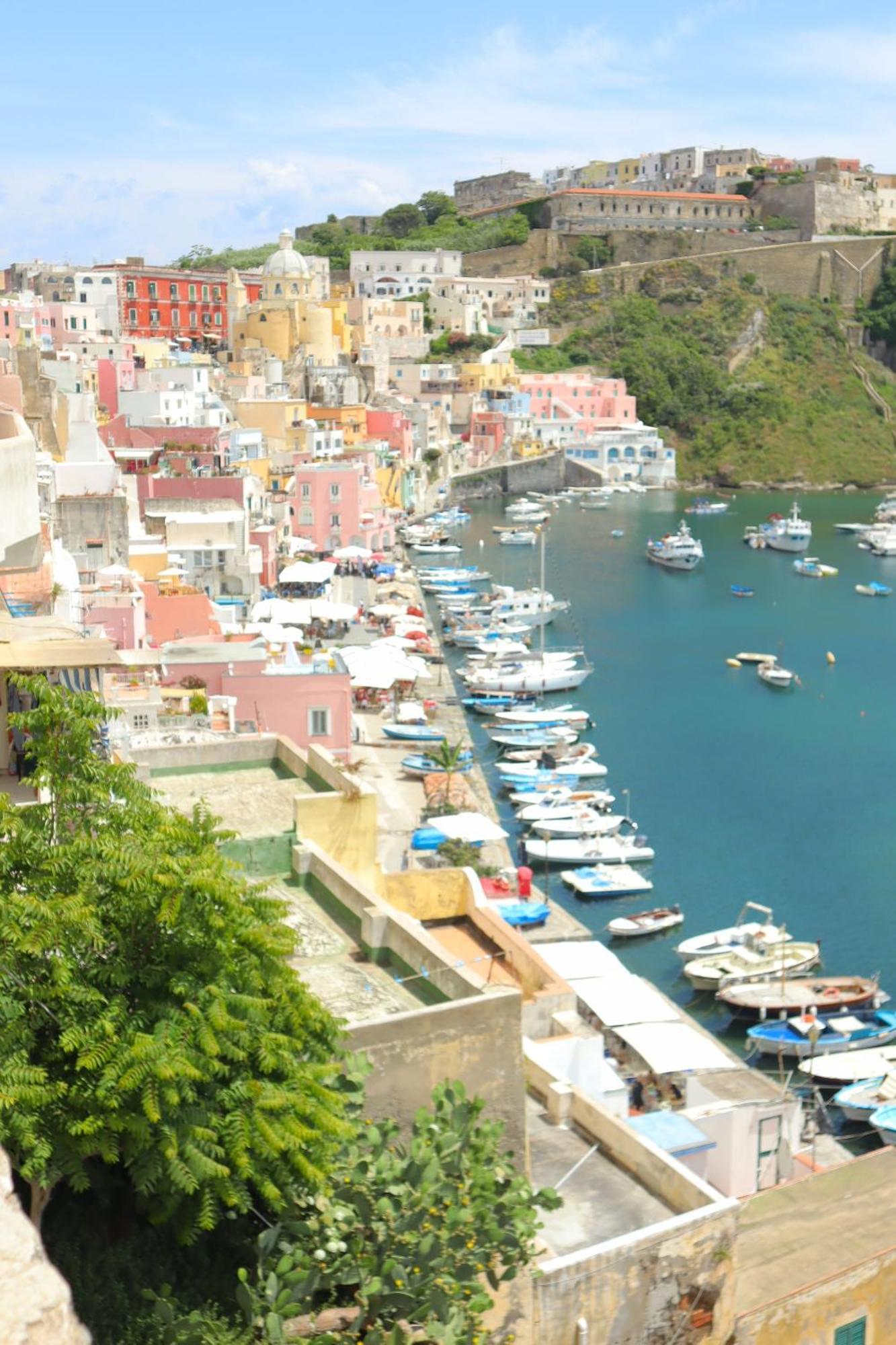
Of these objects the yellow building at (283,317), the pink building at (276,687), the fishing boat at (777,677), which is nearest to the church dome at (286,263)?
the yellow building at (283,317)

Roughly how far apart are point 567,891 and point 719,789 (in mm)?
5230

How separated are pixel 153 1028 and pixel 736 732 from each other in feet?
75.5

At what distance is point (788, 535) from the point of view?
1827 inches

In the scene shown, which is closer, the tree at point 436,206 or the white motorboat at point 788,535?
the white motorboat at point 788,535

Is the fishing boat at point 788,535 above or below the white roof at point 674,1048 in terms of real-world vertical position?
above

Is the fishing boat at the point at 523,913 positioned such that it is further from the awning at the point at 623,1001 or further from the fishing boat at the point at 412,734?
the fishing boat at the point at 412,734

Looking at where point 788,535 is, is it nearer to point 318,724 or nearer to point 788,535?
point 788,535

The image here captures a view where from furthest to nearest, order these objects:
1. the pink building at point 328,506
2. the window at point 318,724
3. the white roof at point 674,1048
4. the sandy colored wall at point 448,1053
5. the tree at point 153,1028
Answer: the pink building at point 328,506 < the window at point 318,724 < the white roof at point 674,1048 < the sandy colored wall at point 448,1053 < the tree at point 153,1028

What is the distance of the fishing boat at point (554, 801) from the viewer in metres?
20.4

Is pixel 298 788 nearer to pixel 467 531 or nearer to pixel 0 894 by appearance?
pixel 0 894

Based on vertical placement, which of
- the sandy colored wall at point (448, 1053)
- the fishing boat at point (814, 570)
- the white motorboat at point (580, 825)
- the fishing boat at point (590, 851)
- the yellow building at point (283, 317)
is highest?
the yellow building at point (283, 317)

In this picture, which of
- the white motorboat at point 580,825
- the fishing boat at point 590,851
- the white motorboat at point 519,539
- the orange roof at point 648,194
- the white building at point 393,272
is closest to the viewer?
the fishing boat at point 590,851

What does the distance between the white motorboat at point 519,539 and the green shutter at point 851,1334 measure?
3805 cm

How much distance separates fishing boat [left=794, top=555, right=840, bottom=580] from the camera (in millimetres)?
42281
